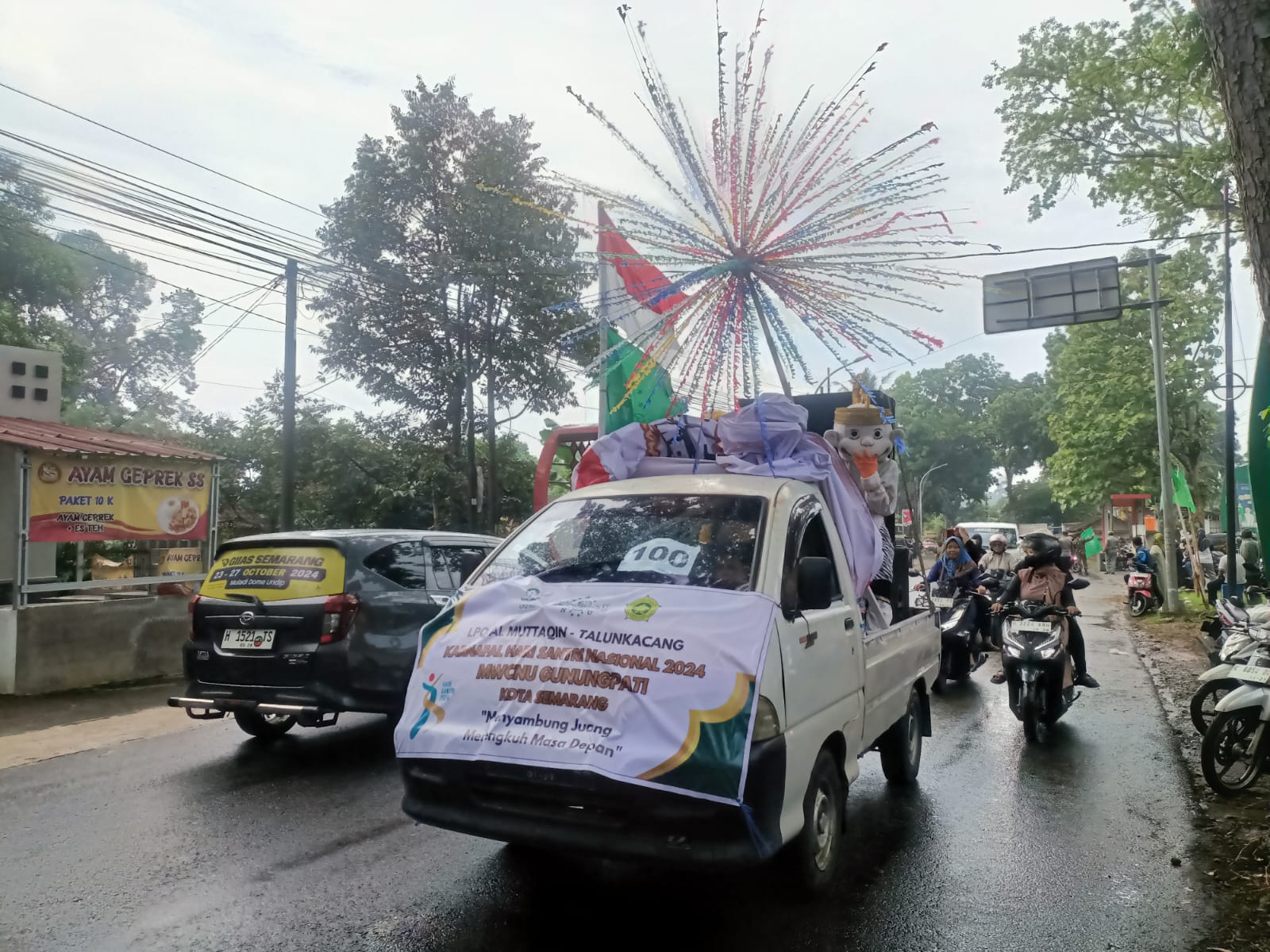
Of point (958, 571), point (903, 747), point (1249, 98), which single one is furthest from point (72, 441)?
point (1249, 98)

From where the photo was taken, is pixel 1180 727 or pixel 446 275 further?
pixel 446 275

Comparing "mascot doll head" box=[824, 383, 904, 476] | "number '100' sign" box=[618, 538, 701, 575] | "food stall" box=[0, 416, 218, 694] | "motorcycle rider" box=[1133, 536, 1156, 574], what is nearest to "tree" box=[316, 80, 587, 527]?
"food stall" box=[0, 416, 218, 694]

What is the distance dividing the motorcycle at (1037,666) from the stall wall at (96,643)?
8.46 metres

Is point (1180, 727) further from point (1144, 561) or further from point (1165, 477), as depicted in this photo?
point (1144, 561)

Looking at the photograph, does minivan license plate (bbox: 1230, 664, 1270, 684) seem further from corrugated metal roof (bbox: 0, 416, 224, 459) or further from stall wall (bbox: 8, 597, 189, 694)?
corrugated metal roof (bbox: 0, 416, 224, 459)

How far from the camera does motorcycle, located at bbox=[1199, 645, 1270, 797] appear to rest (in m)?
5.58

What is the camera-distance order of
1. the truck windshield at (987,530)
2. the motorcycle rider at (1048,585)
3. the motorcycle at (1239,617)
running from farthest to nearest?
1. the truck windshield at (987,530)
2. the motorcycle rider at (1048,585)
3. the motorcycle at (1239,617)

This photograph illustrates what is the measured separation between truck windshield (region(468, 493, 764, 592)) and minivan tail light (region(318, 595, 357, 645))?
2.05 meters

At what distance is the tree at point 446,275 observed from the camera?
71.7 feet

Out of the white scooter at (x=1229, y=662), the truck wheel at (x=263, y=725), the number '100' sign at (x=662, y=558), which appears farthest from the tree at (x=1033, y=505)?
the number '100' sign at (x=662, y=558)

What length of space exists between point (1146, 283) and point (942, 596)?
16278 mm

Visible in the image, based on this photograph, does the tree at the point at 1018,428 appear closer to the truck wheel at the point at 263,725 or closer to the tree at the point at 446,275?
the tree at the point at 446,275

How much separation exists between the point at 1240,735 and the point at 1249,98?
3.99 m

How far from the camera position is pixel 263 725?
6.80 meters
